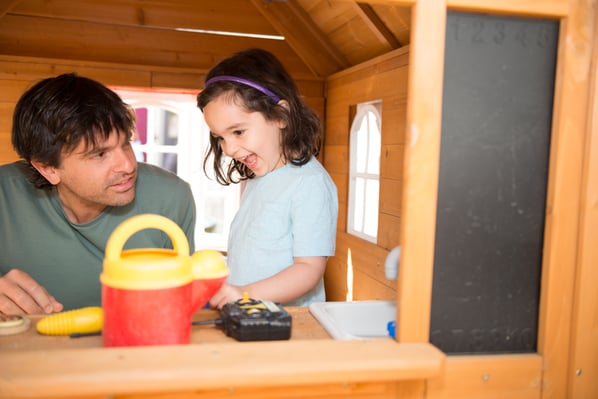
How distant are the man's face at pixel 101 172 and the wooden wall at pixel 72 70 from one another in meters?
2.09

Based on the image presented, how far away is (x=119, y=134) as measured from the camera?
144cm

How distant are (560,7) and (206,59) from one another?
2.90m

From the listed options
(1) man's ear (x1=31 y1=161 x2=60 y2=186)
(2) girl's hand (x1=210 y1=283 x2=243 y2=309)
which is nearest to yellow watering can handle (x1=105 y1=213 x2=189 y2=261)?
(2) girl's hand (x1=210 y1=283 x2=243 y2=309)

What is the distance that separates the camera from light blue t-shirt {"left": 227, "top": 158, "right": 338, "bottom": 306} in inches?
56.3

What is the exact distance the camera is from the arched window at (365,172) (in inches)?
122

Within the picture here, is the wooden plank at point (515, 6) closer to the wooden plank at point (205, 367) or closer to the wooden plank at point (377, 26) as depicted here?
the wooden plank at point (205, 367)

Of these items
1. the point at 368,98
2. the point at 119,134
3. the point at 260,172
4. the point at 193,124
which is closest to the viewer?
the point at 119,134

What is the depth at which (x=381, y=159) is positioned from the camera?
2816 millimetres

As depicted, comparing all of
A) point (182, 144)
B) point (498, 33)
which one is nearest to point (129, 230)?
point (498, 33)

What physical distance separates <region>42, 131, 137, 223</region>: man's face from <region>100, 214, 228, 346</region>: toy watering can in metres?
0.67

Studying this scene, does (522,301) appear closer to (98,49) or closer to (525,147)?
(525,147)

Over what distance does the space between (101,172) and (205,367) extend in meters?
0.83

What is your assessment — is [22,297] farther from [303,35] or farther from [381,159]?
[303,35]

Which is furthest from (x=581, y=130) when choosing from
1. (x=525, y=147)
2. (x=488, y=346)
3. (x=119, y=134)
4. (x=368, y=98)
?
(x=368, y=98)
